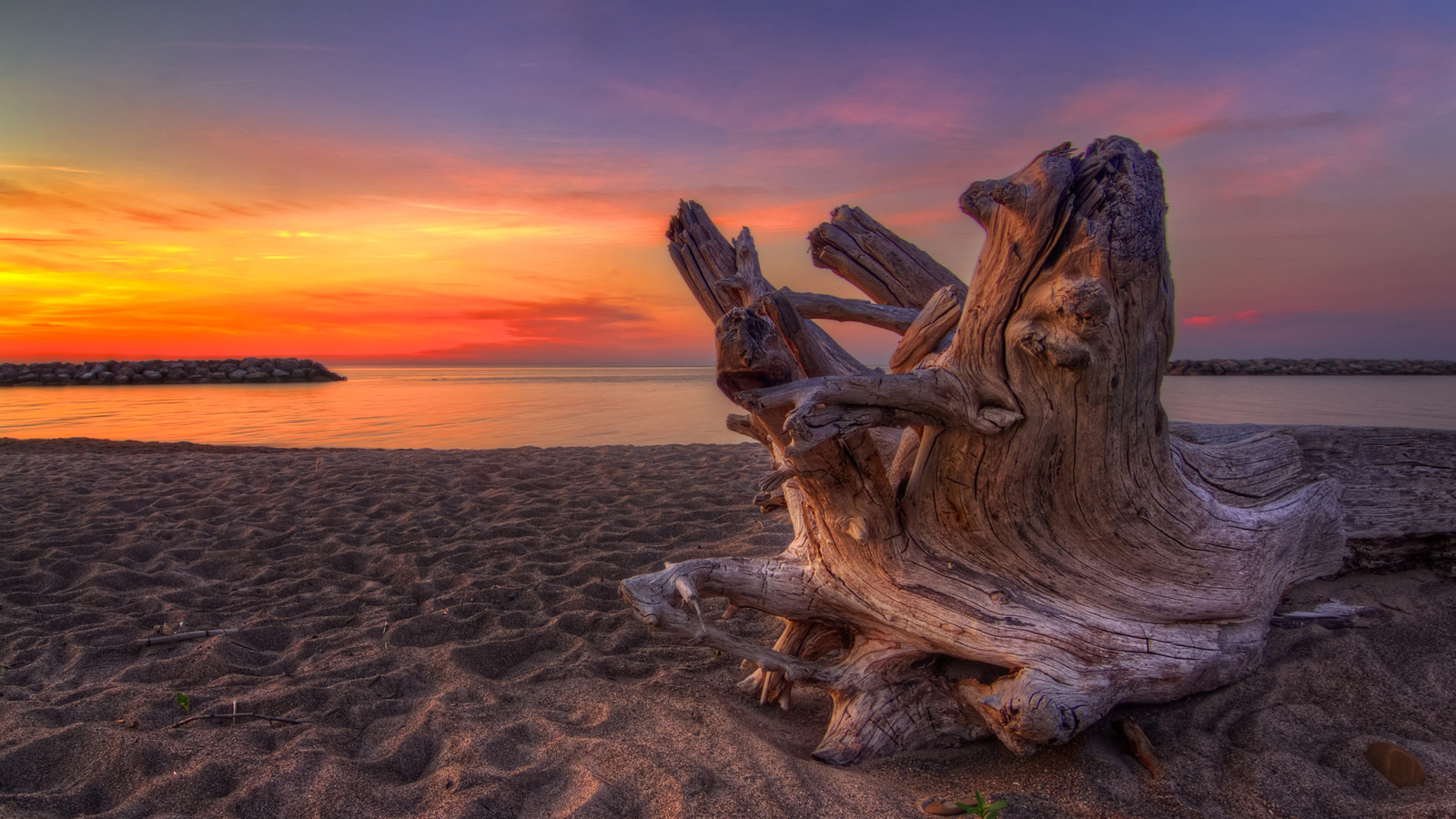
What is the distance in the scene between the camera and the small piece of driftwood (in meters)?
3.52

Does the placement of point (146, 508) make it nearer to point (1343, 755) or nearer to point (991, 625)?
point (991, 625)

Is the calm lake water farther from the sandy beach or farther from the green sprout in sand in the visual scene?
the green sprout in sand

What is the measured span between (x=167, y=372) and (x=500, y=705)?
3607 cm

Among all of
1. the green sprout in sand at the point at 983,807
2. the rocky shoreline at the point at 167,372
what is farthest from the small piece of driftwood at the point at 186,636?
the rocky shoreline at the point at 167,372

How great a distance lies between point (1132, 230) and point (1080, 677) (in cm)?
158

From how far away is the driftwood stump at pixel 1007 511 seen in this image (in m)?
Result: 2.37

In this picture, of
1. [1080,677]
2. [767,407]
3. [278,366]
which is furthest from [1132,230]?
[278,366]

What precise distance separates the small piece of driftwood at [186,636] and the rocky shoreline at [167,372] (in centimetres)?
3375

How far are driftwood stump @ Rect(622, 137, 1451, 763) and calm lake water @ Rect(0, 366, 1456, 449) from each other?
7.82 m

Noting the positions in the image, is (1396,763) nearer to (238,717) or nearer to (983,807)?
(983,807)

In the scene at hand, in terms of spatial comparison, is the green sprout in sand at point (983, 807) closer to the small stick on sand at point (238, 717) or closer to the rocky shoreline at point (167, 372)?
the small stick on sand at point (238, 717)

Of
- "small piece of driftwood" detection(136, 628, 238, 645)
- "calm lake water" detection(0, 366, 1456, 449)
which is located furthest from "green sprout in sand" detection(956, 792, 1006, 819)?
"calm lake water" detection(0, 366, 1456, 449)

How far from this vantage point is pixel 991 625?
2666 mm

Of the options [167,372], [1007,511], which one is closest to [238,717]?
[1007,511]
